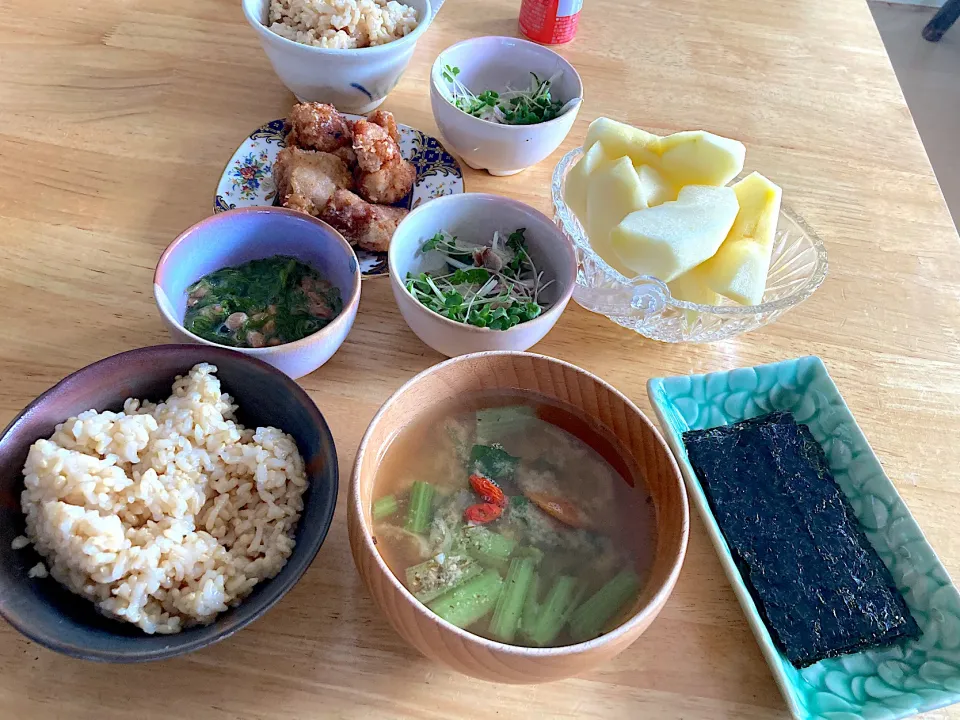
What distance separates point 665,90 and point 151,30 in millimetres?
1259

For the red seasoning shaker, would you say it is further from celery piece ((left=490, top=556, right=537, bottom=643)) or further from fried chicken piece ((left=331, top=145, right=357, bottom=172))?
celery piece ((left=490, top=556, right=537, bottom=643))

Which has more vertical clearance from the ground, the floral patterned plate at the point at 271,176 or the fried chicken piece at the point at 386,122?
the fried chicken piece at the point at 386,122

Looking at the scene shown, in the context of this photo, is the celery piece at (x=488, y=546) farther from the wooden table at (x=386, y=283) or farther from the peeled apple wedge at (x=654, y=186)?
the peeled apple wedge at (x=654, y=186)

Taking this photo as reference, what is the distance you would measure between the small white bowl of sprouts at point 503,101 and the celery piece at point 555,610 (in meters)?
0.85

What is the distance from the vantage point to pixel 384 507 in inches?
34.2

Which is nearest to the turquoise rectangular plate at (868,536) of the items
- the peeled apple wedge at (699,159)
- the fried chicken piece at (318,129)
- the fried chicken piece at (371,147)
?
the peeled apple wedge at (699,159)

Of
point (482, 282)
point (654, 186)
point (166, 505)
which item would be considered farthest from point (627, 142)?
point (166, 505)

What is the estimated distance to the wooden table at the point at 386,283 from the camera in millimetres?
828

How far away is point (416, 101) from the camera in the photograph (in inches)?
62.4

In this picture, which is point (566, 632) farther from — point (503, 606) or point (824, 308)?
point (824, 308)

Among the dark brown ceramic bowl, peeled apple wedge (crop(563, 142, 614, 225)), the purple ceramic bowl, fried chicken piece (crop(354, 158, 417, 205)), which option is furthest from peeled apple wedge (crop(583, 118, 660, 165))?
the dark brown ceramic bowl

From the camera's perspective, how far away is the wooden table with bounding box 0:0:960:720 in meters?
0.83

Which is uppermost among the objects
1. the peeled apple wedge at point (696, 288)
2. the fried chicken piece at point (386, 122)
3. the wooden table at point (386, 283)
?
the peeled apple wedge at point (696, 288)

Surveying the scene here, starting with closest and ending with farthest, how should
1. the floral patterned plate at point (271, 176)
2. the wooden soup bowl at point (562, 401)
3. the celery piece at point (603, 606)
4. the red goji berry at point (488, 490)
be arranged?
the wooden soup bowl at point (562, 401), the celery piece at point (603, 606), the red goji berry at point (488, 490), the floral patterned plate at point (271, 176)
